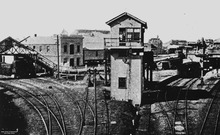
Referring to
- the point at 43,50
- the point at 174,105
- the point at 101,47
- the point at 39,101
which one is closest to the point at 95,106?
the point at 39,101

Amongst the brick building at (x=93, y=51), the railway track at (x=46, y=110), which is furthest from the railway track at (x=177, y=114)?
the brick building at (x=93, y=51)

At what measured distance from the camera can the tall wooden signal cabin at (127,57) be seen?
23547mm

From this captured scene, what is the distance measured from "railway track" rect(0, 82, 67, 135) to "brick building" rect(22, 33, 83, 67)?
22.9 m

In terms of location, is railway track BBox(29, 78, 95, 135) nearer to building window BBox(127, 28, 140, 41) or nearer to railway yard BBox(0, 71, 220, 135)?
railway yard BBox(0, 71, 220, 135)

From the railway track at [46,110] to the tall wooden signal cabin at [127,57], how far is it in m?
6.45

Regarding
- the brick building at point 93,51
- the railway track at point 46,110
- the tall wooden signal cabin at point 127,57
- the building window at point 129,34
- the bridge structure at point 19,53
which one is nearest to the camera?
the railway track at point 46,110

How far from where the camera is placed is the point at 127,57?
2359 cm

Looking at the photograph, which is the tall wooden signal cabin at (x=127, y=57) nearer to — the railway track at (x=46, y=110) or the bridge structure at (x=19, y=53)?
the railway track at (x=46, y=110)

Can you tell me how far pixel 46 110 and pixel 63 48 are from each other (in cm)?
3072

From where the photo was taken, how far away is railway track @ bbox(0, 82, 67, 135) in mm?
15650

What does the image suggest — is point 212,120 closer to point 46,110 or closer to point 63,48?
point 46,110

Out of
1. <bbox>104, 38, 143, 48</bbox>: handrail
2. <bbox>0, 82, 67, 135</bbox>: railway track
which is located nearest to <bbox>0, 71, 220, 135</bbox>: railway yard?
<bbox>0, 82, 67, 135</bbox>: railway track

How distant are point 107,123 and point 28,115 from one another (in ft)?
19.3

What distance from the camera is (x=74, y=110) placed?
19.6m
